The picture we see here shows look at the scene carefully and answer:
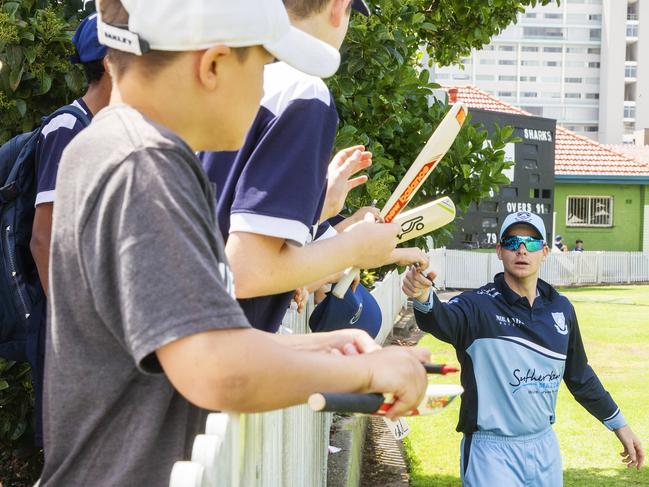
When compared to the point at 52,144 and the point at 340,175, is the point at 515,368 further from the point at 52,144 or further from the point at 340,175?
the point at 52,144

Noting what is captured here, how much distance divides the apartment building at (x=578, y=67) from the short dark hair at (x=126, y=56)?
256 ft

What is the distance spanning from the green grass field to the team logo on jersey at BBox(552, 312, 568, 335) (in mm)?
926

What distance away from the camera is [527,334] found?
4777 millimetres

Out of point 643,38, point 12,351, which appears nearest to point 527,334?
point 12,351

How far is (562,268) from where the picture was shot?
106ft

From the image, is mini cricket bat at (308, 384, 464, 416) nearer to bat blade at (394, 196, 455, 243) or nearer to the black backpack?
bat blade at (394, 196, 455, 243)

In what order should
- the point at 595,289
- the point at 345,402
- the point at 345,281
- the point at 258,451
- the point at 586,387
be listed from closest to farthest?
the point at 345,402, the point at 258,451, the point at 345,281, the point at 586,387, the point at 595,289

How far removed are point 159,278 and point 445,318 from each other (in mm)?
3635

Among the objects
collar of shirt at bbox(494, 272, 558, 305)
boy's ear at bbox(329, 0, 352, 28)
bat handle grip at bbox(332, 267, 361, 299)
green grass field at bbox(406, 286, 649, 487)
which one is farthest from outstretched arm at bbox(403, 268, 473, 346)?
boy's ear at bbox(329, 0, 352, 28)

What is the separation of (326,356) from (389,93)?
4.25 m

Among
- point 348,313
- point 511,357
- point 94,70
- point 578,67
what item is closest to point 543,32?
point 578,67

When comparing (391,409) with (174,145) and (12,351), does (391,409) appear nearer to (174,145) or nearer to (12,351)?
(174,145)

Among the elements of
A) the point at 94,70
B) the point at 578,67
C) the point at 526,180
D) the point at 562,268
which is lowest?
the point at 562,268

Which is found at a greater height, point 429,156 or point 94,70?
point 94,70
